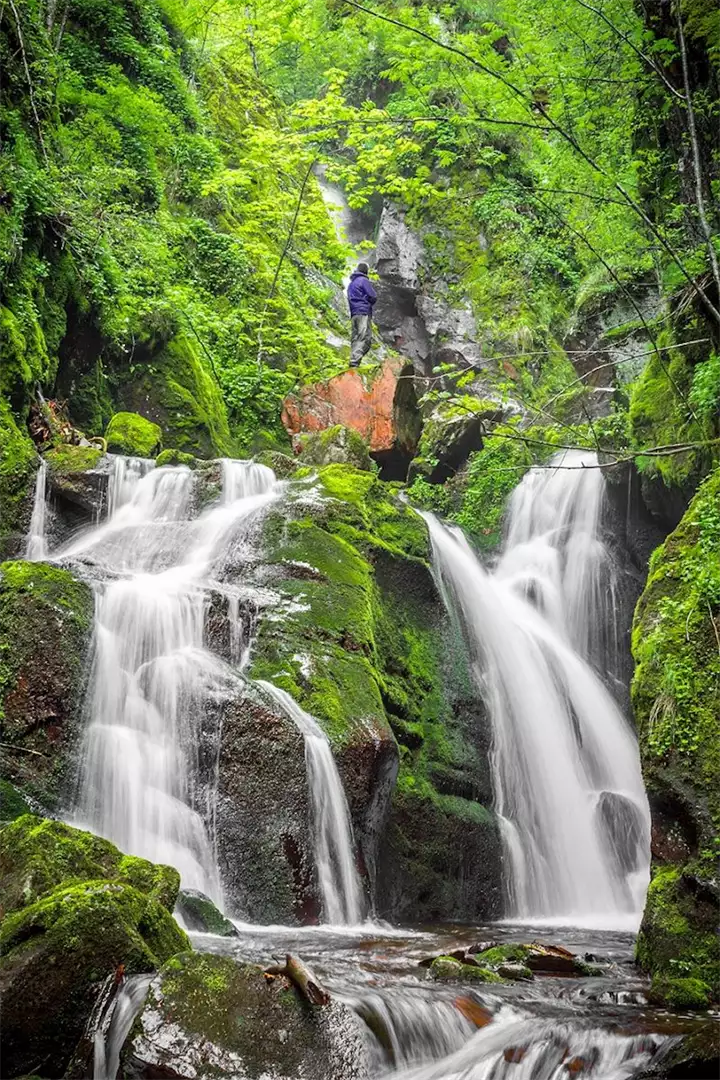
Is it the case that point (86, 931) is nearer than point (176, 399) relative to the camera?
Yes

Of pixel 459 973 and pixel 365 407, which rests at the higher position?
pixel 365 407

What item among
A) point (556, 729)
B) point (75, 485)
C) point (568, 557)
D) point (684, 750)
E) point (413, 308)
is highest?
point (413, 308)

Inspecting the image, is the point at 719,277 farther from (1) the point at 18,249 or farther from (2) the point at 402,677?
(1) the point at 18,249

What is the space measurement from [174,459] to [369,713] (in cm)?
633

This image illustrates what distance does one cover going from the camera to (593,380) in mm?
19438

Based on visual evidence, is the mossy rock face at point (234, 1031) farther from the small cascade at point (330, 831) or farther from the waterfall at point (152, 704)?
the small cascade at point (330, 831)

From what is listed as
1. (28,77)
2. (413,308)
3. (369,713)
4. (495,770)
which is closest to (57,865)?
(369,713)

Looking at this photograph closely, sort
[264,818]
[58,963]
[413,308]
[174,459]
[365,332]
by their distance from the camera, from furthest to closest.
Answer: [413,308], [365,332], [174,459], [264,818], [58,963]

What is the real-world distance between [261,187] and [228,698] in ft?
56.2

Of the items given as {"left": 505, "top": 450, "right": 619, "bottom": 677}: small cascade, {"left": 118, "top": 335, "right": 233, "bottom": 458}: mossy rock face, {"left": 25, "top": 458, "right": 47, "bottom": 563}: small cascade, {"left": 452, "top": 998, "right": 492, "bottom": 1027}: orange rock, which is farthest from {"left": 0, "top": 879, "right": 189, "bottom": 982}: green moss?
{"left": 118, "top": 335, "right": 233, "bottom": 458}: mossy rock face

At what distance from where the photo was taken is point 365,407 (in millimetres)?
16344

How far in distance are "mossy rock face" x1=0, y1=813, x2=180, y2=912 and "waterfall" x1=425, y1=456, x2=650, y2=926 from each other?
17.5 ft

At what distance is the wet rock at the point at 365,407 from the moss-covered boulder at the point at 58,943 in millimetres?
12376

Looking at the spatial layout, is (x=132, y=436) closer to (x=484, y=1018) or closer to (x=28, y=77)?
(x=28, y=77)
